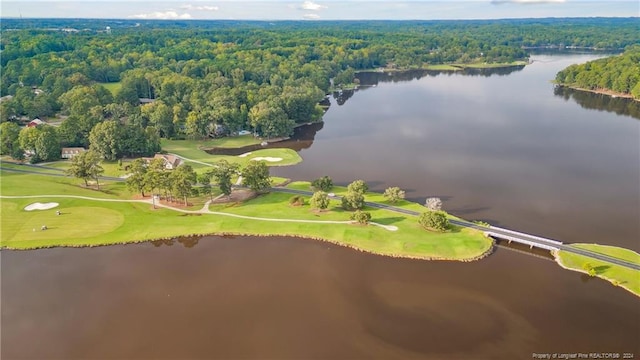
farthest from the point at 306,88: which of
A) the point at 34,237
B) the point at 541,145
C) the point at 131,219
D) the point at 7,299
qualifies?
the point at 7,299

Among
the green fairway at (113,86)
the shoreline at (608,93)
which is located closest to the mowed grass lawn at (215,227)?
the green fairway at (113,86)

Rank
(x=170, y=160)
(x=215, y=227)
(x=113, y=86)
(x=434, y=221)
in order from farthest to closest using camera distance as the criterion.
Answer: (x=113, y=86)
(x=170, y=160)
(x=215, y=227)
(x=434, y=221)

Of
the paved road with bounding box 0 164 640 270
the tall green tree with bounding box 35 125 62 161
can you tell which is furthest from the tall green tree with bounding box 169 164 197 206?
the tall green tree with bounding box 35 125 62 161

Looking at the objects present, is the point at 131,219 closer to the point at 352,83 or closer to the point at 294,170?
the point at 294,170

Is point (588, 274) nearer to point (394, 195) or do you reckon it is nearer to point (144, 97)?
point (394, 195)

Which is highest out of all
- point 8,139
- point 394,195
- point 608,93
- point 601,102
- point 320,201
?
point 608,93

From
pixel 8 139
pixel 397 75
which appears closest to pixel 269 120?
pixel 8 139

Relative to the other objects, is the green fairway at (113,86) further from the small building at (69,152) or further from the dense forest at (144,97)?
the small building at (69,152)
